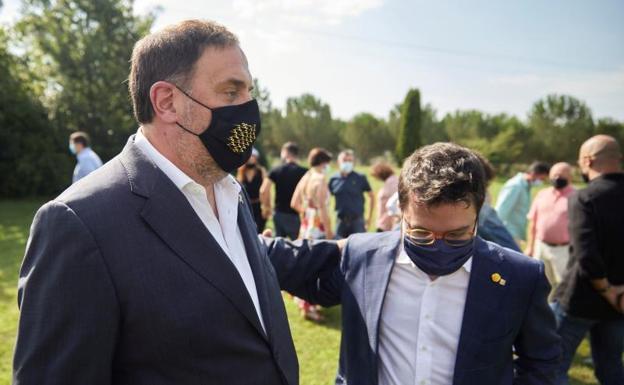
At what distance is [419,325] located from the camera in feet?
5.88

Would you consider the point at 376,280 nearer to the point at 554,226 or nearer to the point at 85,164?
the point at 554,226

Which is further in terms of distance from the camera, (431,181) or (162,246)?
(431,181)

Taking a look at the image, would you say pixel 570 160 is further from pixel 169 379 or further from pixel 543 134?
pixel 169 379

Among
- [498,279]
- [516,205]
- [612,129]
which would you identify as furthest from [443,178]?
[612,129]

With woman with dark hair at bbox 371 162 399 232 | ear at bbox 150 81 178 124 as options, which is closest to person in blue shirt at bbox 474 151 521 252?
ear at bbox 150 81 178 124

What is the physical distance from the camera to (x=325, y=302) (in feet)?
7.14

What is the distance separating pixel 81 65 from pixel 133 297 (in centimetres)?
1959

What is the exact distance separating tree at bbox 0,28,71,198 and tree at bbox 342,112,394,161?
4755 cm

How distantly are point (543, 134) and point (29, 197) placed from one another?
2011 inches

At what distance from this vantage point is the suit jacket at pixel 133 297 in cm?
116

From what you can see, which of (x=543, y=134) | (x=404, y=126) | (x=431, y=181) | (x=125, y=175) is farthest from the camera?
(x=543, y=134)

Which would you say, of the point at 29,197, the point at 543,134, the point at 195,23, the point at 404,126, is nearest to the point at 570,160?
the point at 543,134

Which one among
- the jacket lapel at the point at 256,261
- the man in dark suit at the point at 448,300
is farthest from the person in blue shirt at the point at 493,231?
the jacket lapel at the point at 256,261

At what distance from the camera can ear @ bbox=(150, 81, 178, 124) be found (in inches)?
60.6
